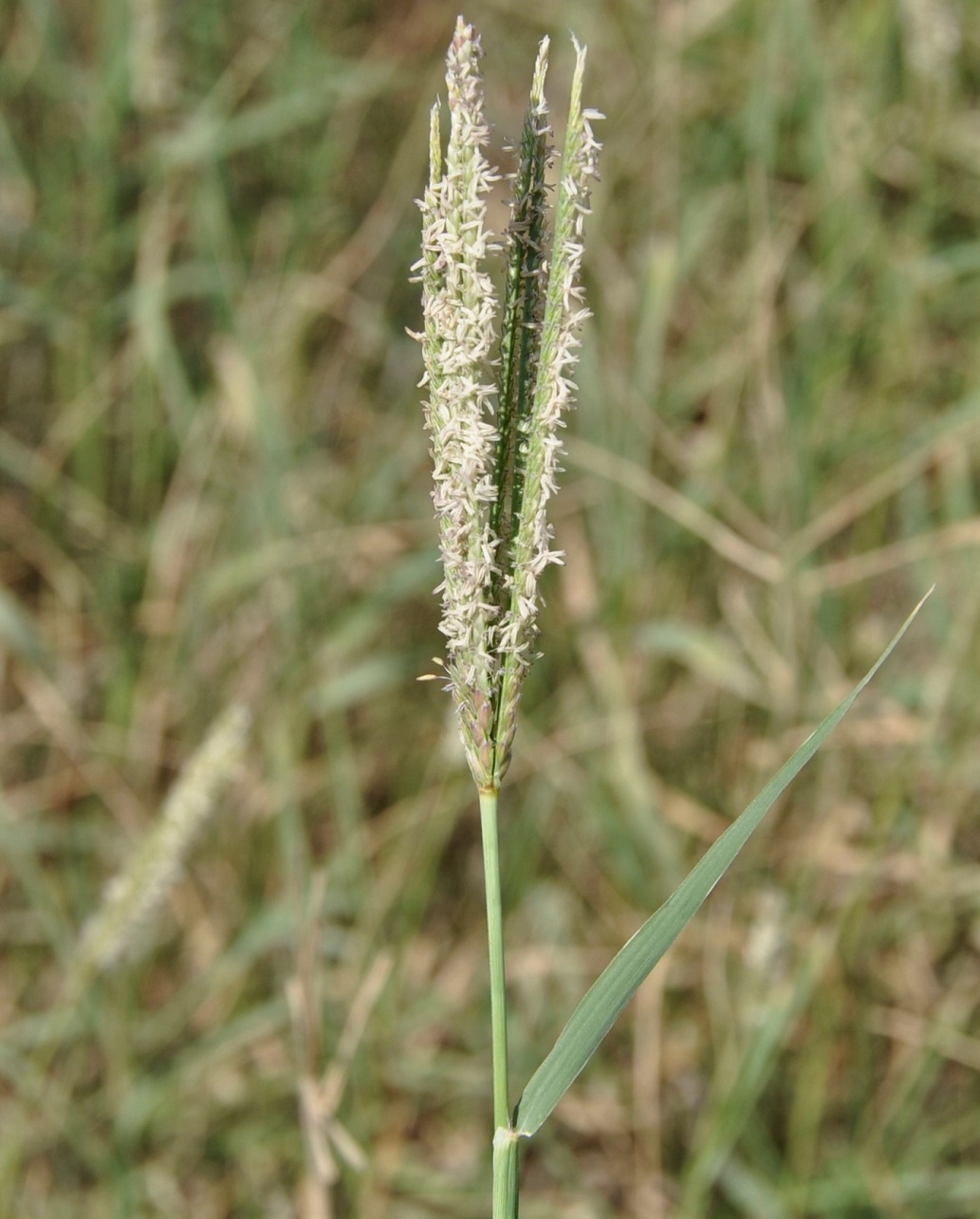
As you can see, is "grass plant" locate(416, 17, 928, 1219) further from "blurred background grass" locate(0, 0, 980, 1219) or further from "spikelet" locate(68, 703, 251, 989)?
"blurred background grass" locate(0, 0, 980, 1219)

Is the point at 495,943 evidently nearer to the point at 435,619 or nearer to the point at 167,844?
the point at 167,844

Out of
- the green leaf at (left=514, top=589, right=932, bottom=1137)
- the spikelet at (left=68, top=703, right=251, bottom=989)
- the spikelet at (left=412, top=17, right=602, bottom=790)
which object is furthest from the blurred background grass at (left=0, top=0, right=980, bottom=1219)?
the spikelet at (left=412, top=17, right=602, bottom=790)

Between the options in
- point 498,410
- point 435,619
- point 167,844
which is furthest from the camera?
point 435,619

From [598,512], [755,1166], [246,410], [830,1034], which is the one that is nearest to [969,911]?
[830,1034]

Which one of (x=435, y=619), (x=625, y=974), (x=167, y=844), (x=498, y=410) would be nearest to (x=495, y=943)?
(x=625, y=974)

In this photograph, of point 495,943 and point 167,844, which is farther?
point 167,844

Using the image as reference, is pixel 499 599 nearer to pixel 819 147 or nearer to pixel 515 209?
pixel 515 209
